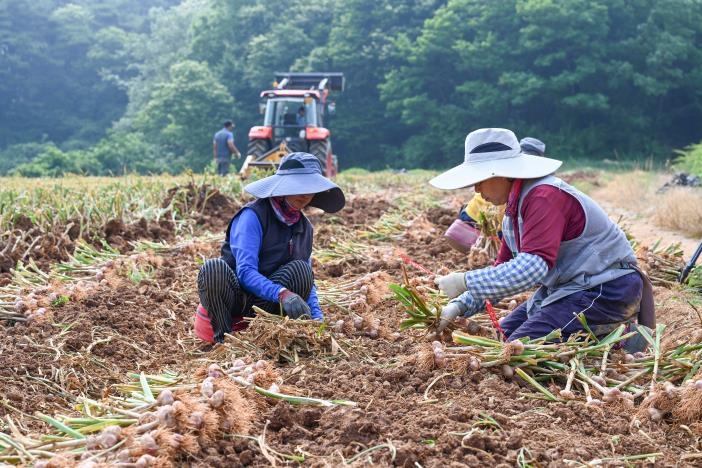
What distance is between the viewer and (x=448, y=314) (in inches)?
135

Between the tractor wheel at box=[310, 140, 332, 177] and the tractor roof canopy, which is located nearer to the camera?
the tractor wheel at box=[310, 140, 332, 177]

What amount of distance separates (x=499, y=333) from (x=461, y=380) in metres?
0.46

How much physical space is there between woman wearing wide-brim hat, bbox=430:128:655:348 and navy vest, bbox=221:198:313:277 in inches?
35.3

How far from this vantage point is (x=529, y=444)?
97.6 inches

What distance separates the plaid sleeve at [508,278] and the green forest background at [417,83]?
22104mm

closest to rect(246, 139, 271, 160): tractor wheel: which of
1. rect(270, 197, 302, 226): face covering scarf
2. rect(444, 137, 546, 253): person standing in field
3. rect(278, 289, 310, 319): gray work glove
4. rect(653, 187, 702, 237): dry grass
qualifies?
rect(653, 187, 702, 237): dry grass

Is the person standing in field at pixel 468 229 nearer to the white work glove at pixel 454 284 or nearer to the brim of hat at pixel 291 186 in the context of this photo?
the brim of hat at pixel 291 186

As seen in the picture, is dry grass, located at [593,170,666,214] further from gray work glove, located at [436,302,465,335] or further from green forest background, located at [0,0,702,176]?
green forest background, located at [0,0,702,176]

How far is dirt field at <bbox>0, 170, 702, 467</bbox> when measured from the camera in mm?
2426

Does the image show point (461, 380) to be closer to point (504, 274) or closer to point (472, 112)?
point (504, 274)

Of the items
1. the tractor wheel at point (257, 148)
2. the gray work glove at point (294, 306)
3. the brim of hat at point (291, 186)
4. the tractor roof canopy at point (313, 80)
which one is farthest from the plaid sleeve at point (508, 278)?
the tractor roof canopy at point (313, 80)

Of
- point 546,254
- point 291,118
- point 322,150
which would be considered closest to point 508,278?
point 546,254

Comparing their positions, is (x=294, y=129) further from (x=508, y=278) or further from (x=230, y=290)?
(x=508, y=278)

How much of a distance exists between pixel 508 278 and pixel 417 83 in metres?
32.0
